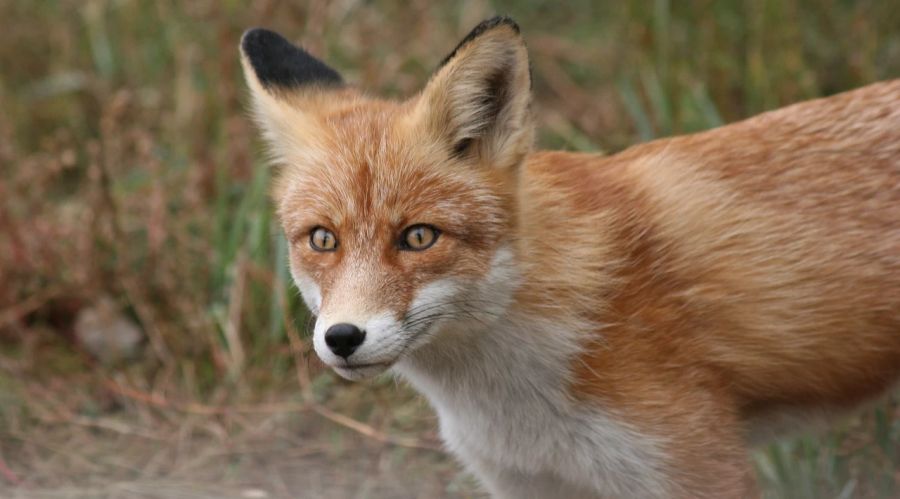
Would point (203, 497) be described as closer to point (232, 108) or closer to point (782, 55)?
point (232, 108)

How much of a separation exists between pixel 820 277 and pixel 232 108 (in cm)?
391

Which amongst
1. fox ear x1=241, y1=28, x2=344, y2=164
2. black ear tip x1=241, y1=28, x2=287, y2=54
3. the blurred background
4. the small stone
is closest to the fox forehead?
fox ear x1=241, y1=28, x2=344, y2=164

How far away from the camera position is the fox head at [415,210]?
2.83 meters

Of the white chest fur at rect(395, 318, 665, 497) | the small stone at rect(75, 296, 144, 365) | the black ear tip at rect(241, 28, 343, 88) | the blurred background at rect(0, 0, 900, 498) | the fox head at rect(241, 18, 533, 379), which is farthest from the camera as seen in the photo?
the small stone at rect(75, 296, 144, 365)

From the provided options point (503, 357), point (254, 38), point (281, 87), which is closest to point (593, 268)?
point (503, 357)

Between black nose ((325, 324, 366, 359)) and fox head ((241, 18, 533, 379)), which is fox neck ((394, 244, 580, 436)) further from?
black nose ((325, 324, 366, 359))

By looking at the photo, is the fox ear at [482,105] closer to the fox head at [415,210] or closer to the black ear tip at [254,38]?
the fox head at [415,210]

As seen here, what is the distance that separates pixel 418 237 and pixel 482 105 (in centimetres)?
44

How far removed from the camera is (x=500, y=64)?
3029 mm

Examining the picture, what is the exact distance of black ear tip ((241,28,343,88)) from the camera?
3479 millimetres

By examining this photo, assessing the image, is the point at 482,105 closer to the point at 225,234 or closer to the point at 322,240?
the point at 322,240

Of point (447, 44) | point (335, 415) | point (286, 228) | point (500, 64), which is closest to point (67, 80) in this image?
point (447, 44)

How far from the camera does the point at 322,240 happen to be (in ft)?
10.0

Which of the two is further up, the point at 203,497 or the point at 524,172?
the point at 524,172
